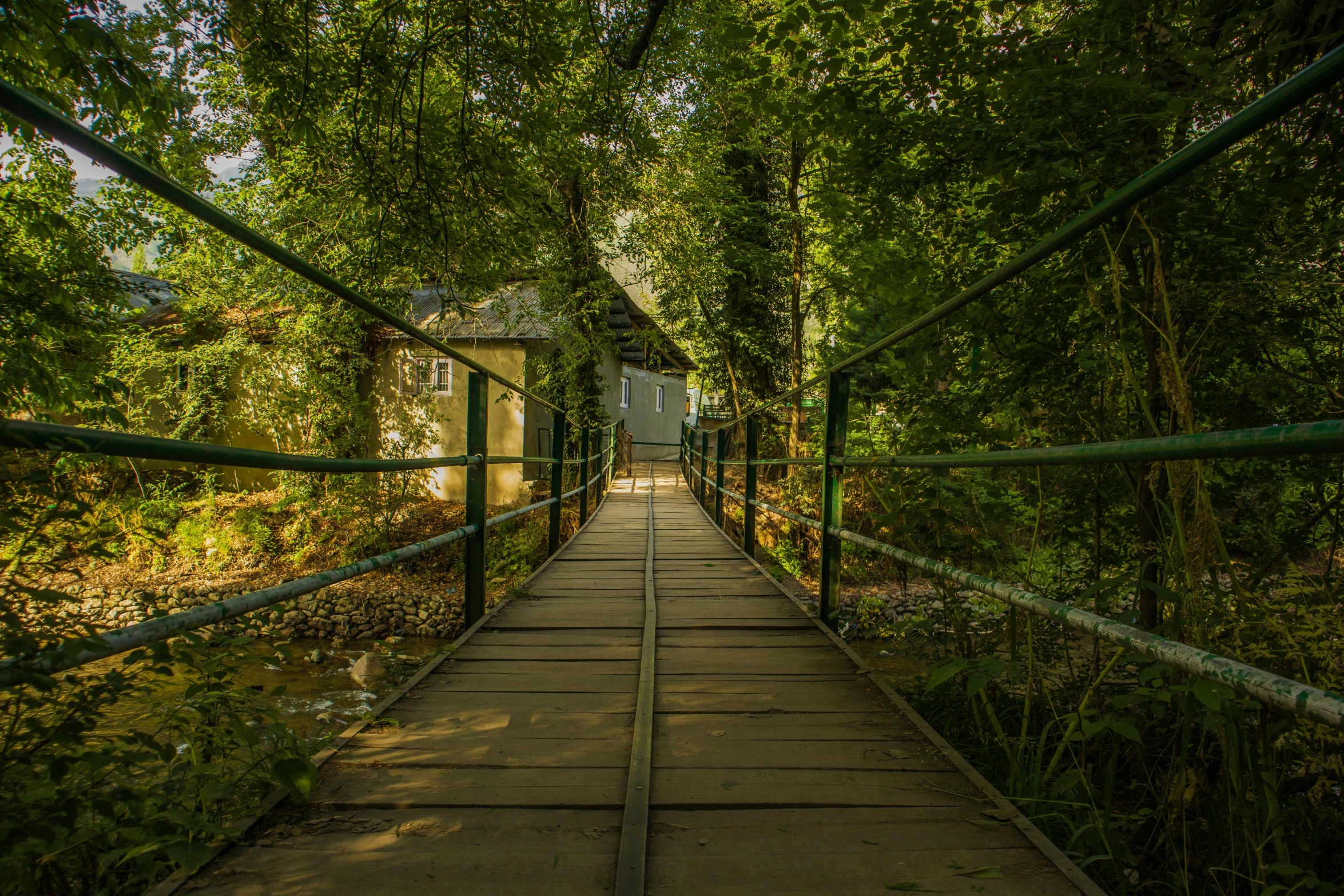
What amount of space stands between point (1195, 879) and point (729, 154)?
1452 cm

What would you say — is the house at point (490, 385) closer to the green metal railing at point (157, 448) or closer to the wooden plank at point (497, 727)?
the wooden plank at point (497, 727)

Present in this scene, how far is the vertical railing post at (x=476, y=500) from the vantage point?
9.97 feet

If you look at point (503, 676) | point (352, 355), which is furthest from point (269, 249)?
point (352, 355)

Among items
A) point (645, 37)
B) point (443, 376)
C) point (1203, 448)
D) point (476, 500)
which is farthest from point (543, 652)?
point (443, 376)

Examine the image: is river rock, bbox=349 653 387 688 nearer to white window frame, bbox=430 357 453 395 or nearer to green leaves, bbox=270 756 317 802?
green leaves, bbox=270 756 317 802

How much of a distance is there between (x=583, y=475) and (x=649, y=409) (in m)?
16.9

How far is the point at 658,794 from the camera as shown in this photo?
1.61 m

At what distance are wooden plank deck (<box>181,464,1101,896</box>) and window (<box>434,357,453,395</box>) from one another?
12.6 metres

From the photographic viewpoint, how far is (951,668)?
1745 millimetres

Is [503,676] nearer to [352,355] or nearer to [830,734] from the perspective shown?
[830,734]

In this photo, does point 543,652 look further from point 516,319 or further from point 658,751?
point 516,319

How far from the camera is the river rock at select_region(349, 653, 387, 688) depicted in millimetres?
7688

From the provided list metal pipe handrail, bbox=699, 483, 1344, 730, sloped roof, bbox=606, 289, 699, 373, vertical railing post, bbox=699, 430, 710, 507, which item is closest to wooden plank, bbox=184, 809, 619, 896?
metal pipe handrail, bbox=699, 483, 1344, 730

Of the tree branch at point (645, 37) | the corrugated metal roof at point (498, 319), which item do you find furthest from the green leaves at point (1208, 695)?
the corrugated metal roof at point (498, 319)
